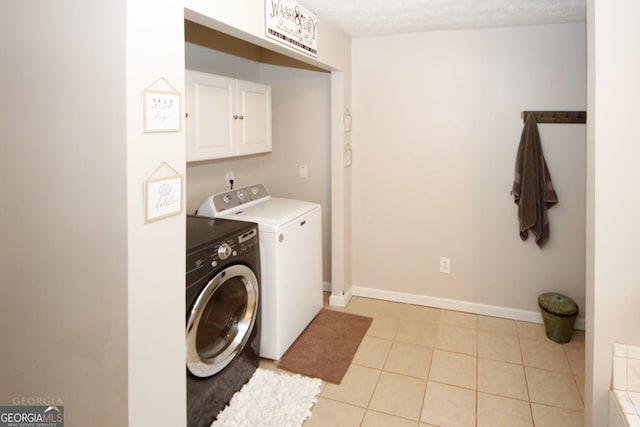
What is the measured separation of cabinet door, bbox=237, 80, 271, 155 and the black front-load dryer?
82cm

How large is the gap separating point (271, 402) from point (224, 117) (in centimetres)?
179

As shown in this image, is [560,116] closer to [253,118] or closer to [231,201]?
[253,118]

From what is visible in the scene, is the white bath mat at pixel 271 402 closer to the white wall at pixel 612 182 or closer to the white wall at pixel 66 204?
the white wall at pixel 66 204

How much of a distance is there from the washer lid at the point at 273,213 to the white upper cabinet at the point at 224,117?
0.41m

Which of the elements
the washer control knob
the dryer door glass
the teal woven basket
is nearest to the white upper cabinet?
the washer control knob

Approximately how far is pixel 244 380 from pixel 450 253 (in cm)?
194

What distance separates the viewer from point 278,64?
12.5ft

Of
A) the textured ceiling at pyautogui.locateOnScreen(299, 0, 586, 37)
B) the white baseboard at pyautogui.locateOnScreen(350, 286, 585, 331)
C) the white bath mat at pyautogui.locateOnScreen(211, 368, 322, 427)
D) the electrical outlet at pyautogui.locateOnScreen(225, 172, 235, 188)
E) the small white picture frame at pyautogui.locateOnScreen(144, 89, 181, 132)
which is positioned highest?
the textured ceiling at pyautogui.locateOnScreen(299, 0, 586, 37)

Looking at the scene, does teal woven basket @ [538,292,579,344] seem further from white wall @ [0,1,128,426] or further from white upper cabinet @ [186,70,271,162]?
white wall @ [0,1,128,426]

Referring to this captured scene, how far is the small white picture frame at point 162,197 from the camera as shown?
4.76 ft

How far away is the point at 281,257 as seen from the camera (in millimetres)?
2719

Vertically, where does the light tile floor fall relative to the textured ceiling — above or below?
below

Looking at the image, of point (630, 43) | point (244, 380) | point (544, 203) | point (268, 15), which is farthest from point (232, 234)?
point (544, 203)

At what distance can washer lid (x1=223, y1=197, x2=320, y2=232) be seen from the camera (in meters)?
2.68
